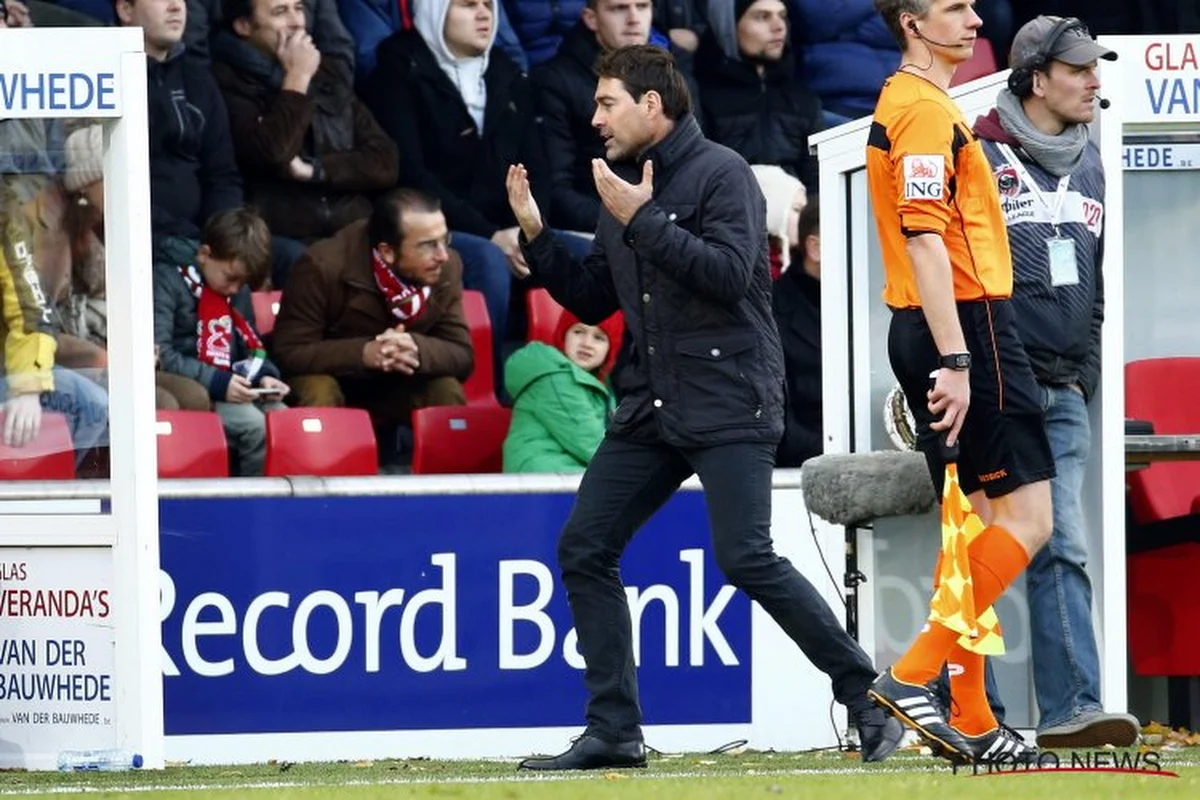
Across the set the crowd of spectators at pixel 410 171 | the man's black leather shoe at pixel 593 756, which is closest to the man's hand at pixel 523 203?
the man's black leather shoe at pixel 593 756

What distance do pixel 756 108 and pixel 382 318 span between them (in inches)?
82.5

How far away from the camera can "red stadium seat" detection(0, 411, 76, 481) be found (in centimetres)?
798

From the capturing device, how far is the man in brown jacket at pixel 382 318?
10.6 m

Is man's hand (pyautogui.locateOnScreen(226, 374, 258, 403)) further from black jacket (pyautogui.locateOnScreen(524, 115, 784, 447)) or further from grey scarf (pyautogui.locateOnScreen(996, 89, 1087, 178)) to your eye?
grey scarf (pyautogui.locateOnScreen(996, 89, 1087, 178))

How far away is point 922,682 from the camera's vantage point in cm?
641

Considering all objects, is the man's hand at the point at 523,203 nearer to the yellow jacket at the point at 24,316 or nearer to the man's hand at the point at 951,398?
the man's hand at the point at 951,398

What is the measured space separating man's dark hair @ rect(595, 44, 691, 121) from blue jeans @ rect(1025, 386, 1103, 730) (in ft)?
4.92

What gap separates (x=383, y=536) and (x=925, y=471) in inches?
79.5

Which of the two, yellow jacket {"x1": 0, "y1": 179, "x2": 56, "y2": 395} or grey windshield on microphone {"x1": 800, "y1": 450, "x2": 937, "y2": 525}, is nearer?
grey windshield on microphone {"x1": 800, "y1": 450, "x2": 937, "y2": 525}

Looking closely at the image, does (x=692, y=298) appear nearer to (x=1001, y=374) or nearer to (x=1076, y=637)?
(x=1001, y=374)

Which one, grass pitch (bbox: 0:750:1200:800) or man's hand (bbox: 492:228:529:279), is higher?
man's hand (bbox: 492:228:529:279)

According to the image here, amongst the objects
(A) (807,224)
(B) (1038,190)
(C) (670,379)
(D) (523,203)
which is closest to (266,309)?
(A) (807,224)

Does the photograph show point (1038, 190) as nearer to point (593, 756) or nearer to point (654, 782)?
point (593, 756)

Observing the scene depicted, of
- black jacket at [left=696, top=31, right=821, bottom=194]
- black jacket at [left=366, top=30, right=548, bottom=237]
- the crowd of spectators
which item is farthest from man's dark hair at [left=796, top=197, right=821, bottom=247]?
black jacket at [left=366, top=30, right=548, bottom=237]
